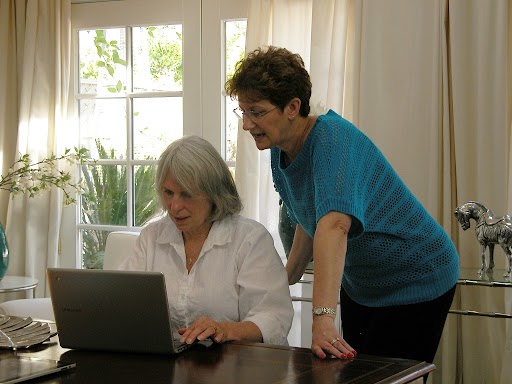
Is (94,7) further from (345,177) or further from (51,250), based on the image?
(345,177)

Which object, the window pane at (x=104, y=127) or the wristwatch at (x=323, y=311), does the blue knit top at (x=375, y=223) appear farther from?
the window pane at (x=104, y=127)

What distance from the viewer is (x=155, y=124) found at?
14.8ft

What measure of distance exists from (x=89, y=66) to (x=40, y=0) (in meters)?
0.43

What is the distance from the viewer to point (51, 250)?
4625mm

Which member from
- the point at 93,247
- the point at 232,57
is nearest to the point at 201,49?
the point at 232,57

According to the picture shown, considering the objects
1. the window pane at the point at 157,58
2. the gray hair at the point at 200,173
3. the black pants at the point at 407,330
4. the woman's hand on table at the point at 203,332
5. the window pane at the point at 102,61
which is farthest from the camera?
the window pane at the point at 102,61

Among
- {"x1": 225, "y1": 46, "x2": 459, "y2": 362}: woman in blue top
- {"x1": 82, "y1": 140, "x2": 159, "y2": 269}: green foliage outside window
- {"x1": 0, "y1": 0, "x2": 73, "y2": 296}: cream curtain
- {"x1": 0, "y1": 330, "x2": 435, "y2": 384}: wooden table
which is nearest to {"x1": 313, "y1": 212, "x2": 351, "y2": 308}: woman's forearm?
{"x1": 225, "y1": 46, "x2": 459, "y2": 362}: woman in blue top

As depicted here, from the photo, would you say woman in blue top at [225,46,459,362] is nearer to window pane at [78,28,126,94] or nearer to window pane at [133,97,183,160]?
window pane at [133,97,183,160]

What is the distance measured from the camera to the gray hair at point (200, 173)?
7.78 feet

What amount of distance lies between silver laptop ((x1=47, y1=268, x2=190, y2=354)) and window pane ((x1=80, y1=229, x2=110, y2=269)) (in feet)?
8.85

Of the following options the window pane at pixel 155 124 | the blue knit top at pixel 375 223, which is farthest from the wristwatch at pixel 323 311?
the window pane at pixel 155 124

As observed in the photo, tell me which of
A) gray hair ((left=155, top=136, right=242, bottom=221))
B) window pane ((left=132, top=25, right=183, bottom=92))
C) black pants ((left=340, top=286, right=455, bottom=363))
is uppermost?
window pane ((left=132, top=25, right=183, bottom=92))

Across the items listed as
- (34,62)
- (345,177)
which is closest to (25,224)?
(34,62)

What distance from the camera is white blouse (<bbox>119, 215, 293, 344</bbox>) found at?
2303 millimetres
